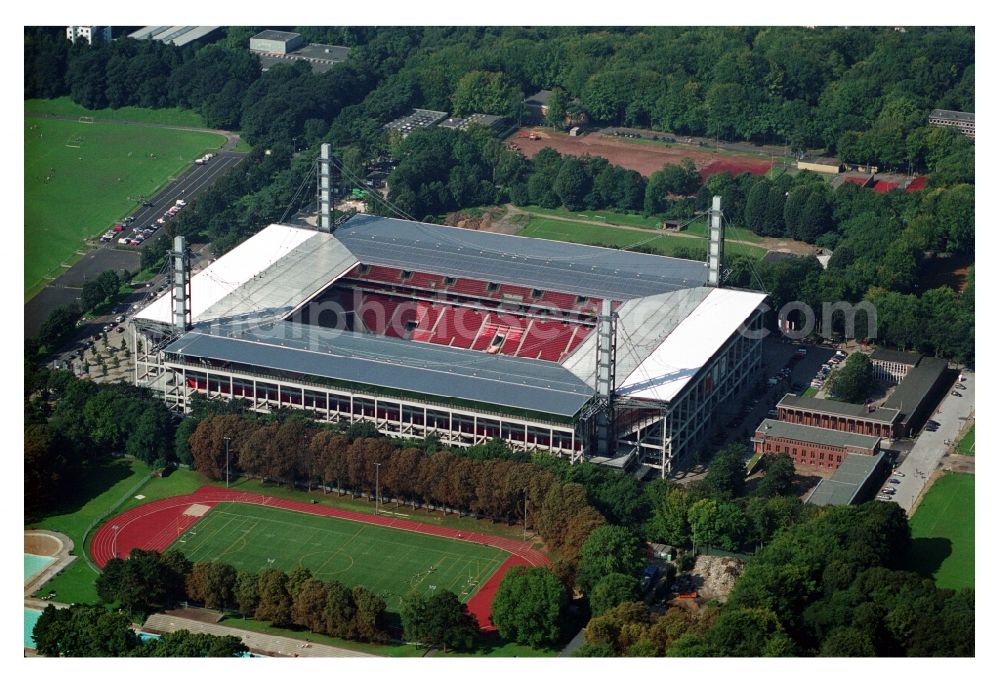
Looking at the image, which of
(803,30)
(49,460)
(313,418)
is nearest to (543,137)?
(803,30)

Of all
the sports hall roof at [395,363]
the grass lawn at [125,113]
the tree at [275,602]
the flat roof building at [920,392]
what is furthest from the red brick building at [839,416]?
the grass lawn at [125,113]

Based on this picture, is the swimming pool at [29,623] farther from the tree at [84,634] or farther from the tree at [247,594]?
the tree at [247,594]

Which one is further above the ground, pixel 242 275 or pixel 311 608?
pixel 242 275

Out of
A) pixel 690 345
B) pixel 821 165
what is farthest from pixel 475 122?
pixel 690 345

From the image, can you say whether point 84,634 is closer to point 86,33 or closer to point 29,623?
point 29,623

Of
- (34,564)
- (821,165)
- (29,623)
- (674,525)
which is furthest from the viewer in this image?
(821,165)

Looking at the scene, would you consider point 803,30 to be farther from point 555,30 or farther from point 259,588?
point 259,588
